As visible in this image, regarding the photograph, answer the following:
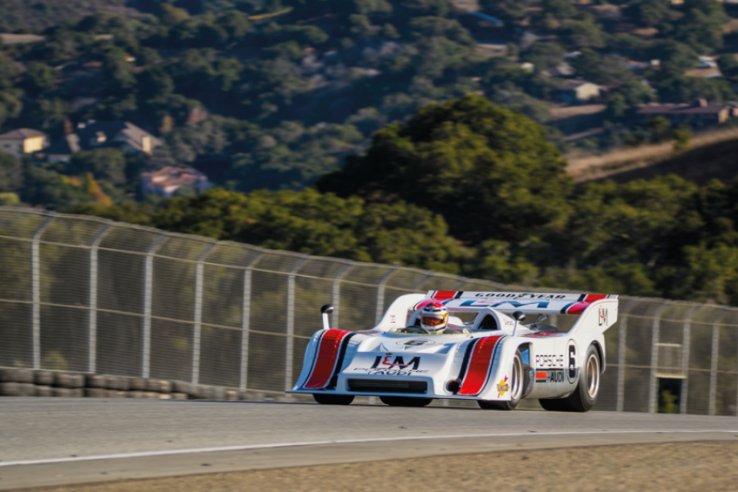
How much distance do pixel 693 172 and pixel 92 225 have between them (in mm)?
42013

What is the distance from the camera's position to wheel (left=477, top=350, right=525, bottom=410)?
1102cm

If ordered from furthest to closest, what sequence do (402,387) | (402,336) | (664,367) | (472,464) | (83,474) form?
(664,367)
(402,336)
(402,387)
(472,464)
(83,474)

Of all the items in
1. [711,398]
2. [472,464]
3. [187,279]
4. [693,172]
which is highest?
[693,172]

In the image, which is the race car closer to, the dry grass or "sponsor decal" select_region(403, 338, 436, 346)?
"sponsor decal" select_region(403, 338, 436, 346)

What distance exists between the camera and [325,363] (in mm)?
11203

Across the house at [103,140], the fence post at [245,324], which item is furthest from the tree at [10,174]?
the fence post at [245,324]

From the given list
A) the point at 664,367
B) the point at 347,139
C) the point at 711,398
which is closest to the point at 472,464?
the point at 664,367

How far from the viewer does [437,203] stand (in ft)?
124

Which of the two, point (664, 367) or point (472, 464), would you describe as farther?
point (664, 367)

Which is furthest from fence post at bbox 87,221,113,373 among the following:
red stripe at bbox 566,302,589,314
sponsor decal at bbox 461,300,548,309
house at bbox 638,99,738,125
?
house at bbox 638,99,738,125

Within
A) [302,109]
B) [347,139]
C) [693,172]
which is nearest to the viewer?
[693,172]

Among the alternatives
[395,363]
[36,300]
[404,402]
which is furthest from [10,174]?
[395,363]

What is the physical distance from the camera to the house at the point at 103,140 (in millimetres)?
161625

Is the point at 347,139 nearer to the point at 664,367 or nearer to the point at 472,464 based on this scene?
the point at 664,367
